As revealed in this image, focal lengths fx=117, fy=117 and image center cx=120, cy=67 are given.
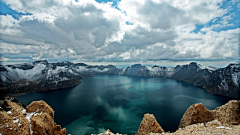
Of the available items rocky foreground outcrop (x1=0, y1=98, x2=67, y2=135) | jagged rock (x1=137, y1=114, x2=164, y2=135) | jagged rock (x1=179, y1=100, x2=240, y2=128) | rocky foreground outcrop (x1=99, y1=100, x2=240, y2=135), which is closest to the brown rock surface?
rocky foreground outcrop (x1=99, y1=100, x2=240, y2=135)

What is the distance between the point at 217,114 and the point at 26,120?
58174 millimetres

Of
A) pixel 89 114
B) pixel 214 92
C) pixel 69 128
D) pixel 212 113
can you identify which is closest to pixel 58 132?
pixel 69 128

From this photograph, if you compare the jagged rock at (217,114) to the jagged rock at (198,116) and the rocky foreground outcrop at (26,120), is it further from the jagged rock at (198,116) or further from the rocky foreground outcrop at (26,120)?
the rocky foreground outcrop at (26,120)

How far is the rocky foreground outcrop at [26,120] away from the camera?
24688 millimetres

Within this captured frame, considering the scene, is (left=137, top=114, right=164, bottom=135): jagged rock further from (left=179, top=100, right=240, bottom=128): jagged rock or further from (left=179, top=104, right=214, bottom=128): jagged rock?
(left=179, top=100, right=240, bottom=128): jagged rock

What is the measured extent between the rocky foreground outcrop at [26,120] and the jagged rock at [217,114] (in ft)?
151

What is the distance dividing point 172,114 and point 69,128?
7541 centimetres

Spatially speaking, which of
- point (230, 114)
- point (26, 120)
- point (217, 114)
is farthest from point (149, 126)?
point (26, 120)

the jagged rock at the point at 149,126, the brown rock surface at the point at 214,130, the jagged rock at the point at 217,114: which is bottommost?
the jagged rock at the point at 149,126

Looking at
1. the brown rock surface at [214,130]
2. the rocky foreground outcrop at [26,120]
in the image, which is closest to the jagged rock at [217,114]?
the brown rock surface at [214,130]

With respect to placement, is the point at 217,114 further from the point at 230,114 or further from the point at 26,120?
the point at 26,120

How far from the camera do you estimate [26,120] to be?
28.3 meters

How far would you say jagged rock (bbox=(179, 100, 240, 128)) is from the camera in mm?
36550

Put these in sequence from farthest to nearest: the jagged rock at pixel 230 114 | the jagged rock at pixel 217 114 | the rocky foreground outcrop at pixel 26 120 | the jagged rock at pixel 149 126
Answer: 1. the jagged rock at pixel 149 126
2. the jagged rock at pixel 217 114
3. the jagged rock at pixel 230 114
4. the rocky foreground outcrop at pixel 26 120
